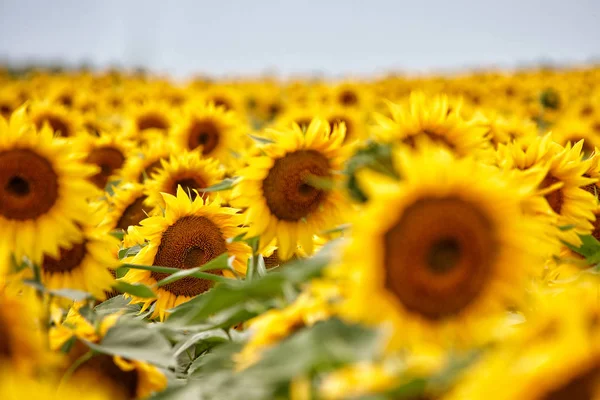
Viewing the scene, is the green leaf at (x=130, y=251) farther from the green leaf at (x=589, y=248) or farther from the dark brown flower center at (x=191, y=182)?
the green leaf at (x=589, y=248)

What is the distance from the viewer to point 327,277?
188 centimetres

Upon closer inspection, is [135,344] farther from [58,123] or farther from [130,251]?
[58,123]

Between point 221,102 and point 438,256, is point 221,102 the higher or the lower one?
the lower one

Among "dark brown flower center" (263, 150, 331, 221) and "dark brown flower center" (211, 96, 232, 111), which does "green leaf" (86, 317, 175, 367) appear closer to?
"dark brown flower center" (263, 150, 331, 221)

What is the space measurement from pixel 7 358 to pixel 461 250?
1.10 m

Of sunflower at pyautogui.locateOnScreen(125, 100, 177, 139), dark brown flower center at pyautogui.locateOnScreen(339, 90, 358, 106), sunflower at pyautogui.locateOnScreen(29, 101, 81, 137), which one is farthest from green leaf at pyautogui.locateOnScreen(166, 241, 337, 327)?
dark brown flower center at pyautogui.locateOnScreen(339, 90, 358, 106)

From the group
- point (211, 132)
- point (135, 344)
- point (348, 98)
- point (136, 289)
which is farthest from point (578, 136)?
point (348, 98)

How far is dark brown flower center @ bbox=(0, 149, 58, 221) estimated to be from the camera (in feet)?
8.18

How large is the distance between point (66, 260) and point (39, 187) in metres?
0.36

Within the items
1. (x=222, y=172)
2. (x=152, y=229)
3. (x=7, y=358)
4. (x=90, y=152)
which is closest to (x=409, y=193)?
(x=7, y=358)

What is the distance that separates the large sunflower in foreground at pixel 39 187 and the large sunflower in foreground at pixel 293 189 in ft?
2.07

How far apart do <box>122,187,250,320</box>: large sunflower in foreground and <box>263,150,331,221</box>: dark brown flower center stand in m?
0.43

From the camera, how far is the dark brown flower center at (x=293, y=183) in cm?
289

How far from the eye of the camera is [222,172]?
174 inches
